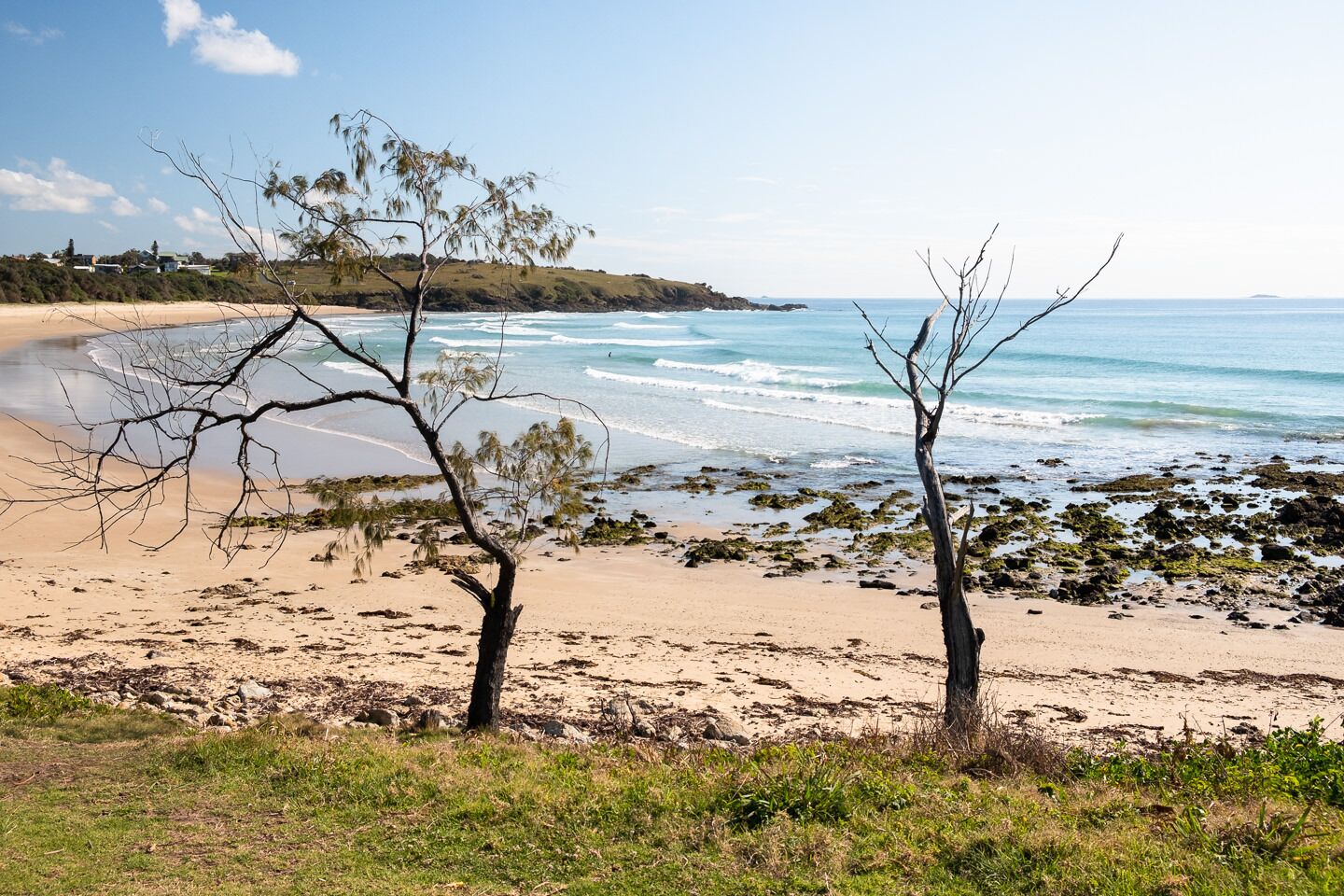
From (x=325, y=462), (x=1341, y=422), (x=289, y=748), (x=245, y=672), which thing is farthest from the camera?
(x=1341, y=422)

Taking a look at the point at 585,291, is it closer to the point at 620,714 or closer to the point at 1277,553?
the point at 1277,553

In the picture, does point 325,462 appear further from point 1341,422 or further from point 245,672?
point 1341,422

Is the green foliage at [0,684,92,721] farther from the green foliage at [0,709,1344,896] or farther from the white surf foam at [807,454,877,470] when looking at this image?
the white surf foam at [807,454,877,470]

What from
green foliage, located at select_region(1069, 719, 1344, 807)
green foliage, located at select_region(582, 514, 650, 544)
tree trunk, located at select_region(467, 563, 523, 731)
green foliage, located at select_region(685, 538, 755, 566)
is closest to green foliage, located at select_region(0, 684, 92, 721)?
tree trunk, located at select_region(467, 563, 523, 731)

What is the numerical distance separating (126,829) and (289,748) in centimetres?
138

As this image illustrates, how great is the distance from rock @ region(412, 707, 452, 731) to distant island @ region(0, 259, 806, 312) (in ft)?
11.7

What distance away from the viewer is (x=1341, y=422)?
34.5 m

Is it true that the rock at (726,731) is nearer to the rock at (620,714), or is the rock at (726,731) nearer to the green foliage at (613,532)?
the rock at (620,714)

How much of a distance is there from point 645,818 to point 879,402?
37563 millimetres

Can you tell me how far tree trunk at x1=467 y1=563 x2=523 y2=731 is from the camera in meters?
8.23

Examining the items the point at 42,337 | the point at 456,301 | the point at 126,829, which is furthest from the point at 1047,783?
the point at 456,301

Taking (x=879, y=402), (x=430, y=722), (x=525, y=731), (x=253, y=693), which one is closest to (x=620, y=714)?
(x=525, y=731)

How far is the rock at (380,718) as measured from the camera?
8734mm

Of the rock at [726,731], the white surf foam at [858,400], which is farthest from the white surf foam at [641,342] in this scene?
the rock at [726,731]
